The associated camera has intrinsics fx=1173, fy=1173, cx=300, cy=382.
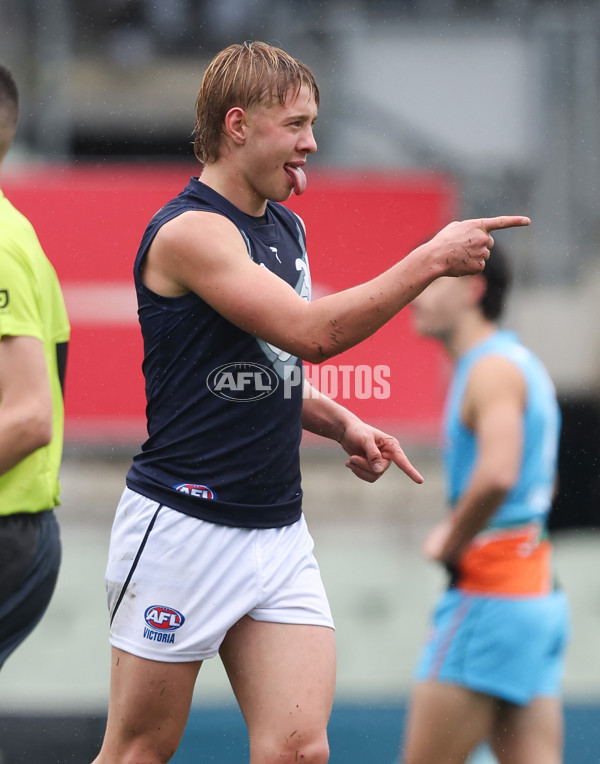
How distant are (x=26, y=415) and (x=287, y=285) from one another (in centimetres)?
69

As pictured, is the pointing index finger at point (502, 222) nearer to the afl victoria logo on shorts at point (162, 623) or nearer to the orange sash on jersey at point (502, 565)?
the afl victoria logo on shorts at point (162, 623)

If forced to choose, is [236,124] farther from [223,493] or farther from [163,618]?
[163,618]

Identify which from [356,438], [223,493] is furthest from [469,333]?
[223,493]

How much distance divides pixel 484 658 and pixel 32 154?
6.36m

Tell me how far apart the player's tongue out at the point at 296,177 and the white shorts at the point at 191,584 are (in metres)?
0.66

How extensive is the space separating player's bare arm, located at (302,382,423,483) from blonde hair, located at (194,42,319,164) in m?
0.58

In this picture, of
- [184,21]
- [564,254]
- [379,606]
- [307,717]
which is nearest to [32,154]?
[184,21]

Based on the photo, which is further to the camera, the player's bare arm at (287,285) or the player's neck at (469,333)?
the player's neck at (469,333)

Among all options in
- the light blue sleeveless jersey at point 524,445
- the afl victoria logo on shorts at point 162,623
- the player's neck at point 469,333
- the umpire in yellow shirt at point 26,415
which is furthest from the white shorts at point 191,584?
the player's neck at point 469,333

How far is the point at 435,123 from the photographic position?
9.45 meters

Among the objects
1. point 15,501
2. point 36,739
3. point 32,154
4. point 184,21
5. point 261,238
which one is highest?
point 184,21

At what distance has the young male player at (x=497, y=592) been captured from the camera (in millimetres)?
2975

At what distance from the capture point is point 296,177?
7.38 ft

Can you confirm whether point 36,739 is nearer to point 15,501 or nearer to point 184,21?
point 15,501
